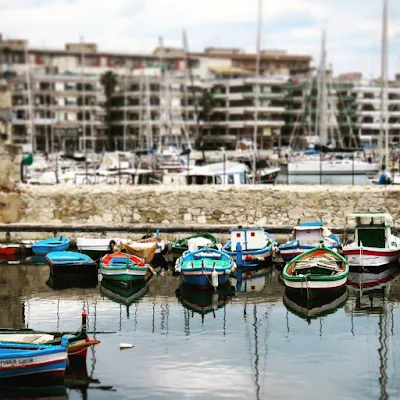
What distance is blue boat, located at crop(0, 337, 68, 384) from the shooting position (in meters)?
14.2

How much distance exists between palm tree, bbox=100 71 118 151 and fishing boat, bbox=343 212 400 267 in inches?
2437

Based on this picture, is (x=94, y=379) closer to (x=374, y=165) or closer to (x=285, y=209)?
(x=285, y=209)

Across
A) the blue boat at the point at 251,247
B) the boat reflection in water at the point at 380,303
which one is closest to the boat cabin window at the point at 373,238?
the boat reflection in water at the point at 380,303

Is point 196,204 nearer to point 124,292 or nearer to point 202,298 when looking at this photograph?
point 124,292

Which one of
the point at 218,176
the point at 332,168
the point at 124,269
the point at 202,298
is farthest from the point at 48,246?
the point at 332,168

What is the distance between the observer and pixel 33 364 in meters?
14.3

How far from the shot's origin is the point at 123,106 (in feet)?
287

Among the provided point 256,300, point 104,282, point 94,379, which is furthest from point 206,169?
point 94,379

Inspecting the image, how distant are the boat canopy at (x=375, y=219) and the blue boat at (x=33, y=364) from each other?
1339 cm

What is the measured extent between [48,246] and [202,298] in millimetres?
7999

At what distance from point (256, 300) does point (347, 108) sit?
7033 centimetres

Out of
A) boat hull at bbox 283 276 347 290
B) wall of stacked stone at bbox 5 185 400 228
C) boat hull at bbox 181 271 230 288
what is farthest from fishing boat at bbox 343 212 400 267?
boat hull at bbox 181 271 230 288

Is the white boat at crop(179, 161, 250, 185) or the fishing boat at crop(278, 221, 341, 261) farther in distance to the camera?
the white boat at crop(179, 161, 250, 185)

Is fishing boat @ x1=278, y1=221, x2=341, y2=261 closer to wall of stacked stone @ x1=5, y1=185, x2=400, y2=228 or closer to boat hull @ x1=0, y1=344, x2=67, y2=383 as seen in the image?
wall of stacked stone @ x1=5, y1=185, x2=400, y2=228
